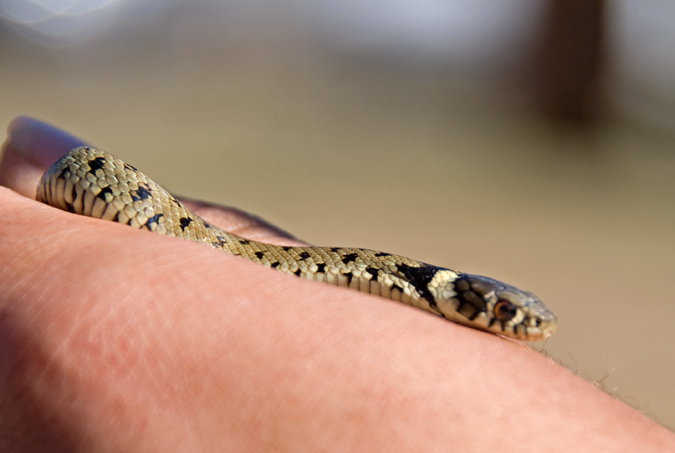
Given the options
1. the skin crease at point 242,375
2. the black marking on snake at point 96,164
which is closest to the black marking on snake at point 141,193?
the black marking on snake at point 96,164

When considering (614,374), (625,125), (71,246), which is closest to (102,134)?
(614,374)

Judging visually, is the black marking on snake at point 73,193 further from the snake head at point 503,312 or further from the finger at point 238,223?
the snake head at point 503,312

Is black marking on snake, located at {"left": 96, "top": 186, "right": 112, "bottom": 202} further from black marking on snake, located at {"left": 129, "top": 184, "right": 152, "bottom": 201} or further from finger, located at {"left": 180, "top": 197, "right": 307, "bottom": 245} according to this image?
finger, located at {"left": 180, "top": 197, "right": 307, "bottom": 245}

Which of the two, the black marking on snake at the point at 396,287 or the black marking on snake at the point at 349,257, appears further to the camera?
the black marking on snake at the point at 349,257

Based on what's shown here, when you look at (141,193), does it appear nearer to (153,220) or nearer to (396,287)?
(153,220)

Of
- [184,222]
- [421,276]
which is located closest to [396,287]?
[421,276]

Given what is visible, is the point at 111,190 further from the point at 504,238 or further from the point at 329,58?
the point at 329,58
